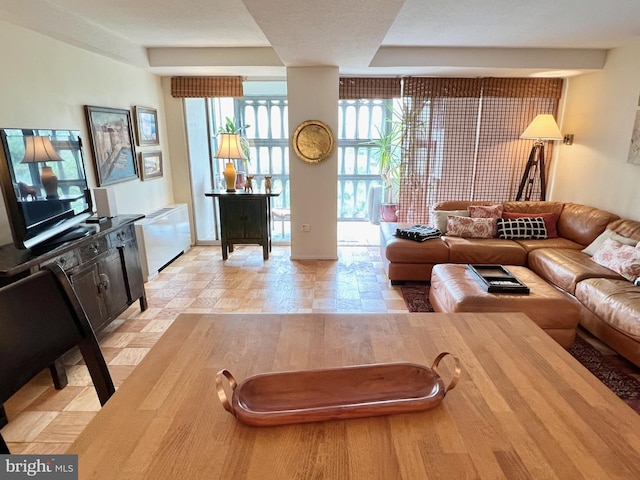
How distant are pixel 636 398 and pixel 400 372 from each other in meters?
2.13

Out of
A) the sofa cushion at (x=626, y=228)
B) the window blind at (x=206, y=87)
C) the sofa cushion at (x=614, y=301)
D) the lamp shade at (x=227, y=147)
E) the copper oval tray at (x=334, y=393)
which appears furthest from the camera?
the window blind at (x=206, y=87)

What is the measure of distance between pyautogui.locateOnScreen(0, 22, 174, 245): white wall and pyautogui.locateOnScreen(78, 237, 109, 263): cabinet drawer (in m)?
0.51

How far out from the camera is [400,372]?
1.00 metres

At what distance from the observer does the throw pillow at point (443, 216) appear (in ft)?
14.1

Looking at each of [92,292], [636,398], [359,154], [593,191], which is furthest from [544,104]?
[92,292]

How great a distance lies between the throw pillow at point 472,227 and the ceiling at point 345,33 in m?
1.76

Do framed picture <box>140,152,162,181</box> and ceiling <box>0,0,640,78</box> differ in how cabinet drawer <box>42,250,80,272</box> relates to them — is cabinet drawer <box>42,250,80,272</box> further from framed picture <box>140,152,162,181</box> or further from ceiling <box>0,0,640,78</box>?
framed picture <box>140,152,162,181</box>

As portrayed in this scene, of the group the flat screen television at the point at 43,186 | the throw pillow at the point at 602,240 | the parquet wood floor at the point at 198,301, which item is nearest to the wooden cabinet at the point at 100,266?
the flat screen television at the point at 43,186

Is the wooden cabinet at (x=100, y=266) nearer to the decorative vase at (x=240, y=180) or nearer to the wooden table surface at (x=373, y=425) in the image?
the wooden table surface at (x=373, y=425)

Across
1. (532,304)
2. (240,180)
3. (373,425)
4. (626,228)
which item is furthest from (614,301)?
(240,180)

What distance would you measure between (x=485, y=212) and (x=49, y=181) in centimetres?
413

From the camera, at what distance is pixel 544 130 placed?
4379 millimetres

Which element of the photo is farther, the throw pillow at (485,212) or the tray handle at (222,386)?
the throw pillow at (485,212)

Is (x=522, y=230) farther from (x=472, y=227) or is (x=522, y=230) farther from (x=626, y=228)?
(x=626, y=228)
